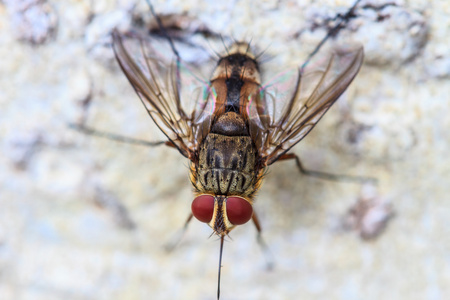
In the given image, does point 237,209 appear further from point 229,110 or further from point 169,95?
point 169,95

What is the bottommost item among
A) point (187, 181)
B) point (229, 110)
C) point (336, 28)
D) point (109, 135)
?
point (187, 181)

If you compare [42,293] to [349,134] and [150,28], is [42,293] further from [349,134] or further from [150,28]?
[349,134]

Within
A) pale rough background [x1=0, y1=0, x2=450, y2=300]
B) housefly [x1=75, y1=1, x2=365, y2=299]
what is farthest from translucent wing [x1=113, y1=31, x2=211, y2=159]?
pale rough background [x1=0, y1=0, x2=450, y2=300]

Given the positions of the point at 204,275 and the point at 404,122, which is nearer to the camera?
the point at 404,122

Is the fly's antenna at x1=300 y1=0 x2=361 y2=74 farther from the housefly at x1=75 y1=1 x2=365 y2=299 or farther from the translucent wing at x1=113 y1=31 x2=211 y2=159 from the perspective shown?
the translucent wing at x1=113 y1=31 x2=211 y2=159

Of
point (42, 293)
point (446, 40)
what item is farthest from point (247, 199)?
point (42, 293)

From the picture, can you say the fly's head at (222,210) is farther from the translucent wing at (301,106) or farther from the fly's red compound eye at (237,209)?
the translucent wing at (301,106)

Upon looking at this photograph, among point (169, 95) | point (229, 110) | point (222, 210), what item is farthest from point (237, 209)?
point (169, 95)

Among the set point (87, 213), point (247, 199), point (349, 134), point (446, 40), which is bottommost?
point (87, 213)
